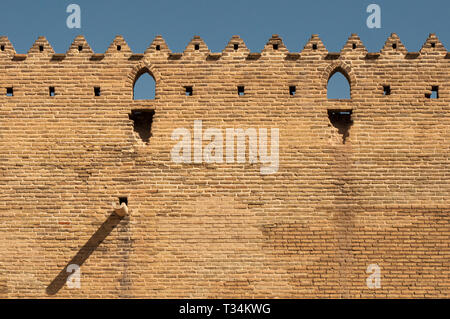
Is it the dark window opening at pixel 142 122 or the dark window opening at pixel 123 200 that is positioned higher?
the dark window opening at pixel 142 122

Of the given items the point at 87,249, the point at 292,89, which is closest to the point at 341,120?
the point at 292,89

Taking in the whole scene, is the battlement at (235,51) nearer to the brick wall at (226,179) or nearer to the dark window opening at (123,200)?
the brick wall at (226,179)

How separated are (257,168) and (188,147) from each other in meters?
1.48

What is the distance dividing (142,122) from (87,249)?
9.45ft

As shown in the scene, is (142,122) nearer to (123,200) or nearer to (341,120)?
(123,200)

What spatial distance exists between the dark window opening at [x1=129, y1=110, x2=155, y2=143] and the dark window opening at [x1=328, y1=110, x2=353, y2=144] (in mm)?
3783

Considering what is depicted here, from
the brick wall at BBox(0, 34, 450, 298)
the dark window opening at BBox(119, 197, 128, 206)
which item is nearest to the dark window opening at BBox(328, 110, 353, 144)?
the brick wall at BBox(0, 34, 450, 298)

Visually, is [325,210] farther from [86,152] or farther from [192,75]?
[86,152]

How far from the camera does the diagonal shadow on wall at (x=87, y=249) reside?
10.9 m

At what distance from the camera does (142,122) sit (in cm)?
1188

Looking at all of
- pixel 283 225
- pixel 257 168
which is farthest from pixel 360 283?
pixel 257 168

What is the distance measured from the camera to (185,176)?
11.3 meters

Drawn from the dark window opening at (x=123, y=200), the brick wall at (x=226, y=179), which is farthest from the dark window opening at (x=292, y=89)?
the dark window opening at (x=123, y=200)

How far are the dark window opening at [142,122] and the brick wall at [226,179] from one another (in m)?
0.18
